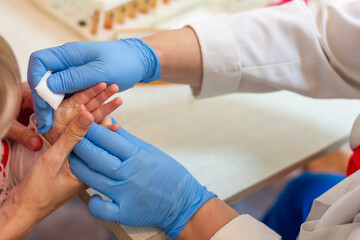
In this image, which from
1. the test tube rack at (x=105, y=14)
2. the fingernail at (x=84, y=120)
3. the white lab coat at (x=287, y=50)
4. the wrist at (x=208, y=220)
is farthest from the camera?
the test tube rack at (x=105, y=14)

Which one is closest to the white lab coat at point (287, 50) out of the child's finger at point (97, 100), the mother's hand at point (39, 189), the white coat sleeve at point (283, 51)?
the white coat sleeve at point (283, 51)

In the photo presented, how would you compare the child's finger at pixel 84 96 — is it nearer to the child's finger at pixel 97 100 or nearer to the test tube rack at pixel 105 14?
the child's finger at pixel 97 100

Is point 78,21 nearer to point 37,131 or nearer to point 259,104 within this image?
point 37,131

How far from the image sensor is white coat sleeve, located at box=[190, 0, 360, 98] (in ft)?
3.30

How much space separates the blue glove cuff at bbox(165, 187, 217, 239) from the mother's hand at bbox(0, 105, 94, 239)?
0.78 ft

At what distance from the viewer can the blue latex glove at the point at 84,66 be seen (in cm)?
81

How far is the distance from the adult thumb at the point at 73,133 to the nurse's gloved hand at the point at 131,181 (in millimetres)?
22

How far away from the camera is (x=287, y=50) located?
40.7 inches

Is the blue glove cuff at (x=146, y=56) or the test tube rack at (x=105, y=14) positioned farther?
the test tube rack at (x=105, y=14)

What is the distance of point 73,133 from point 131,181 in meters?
0.15

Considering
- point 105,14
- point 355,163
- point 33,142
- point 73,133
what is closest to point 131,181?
point 73,133

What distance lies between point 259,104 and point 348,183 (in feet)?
1.46

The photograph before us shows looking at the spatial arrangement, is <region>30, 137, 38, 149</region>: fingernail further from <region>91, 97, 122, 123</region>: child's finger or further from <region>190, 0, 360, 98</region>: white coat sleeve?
<region>190, 0, 360, 98</region>: white coat sleeve

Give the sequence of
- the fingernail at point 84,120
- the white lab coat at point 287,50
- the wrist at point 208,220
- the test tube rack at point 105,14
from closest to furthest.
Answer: the fingernail at point 84,120 → the wrist at point 208,220 → the white lab coat at point 287,50 → the test tube rack at point 105,14
